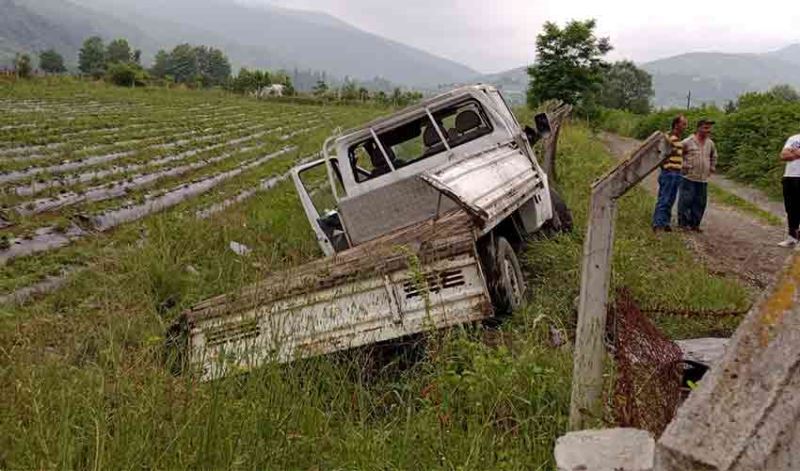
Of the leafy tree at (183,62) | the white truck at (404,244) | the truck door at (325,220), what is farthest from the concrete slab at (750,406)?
the leafy tree at (183,62)

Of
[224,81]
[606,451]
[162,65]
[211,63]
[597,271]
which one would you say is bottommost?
[224,81]

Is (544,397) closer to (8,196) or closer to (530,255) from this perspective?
(530,255)

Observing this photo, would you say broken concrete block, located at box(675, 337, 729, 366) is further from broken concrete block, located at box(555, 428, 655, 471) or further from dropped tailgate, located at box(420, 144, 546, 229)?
broken concrete block, located at box(555, 428, 655, 471)

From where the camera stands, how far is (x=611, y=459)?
6.36 feet

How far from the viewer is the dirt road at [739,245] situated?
7.23m

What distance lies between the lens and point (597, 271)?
2541mm

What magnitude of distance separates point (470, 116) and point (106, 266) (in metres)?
3.89

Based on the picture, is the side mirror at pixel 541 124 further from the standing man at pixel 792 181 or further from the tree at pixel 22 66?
the tree at pixel 22 66

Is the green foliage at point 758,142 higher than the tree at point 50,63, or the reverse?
the tree at point 50,63

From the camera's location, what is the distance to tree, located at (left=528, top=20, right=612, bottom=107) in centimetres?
3369

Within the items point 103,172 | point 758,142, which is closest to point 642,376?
point 103,172

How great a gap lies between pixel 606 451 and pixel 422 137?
5199 millimetres

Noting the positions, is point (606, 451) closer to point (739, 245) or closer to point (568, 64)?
point (739, 245)

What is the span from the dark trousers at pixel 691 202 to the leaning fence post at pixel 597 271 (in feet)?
23.5
